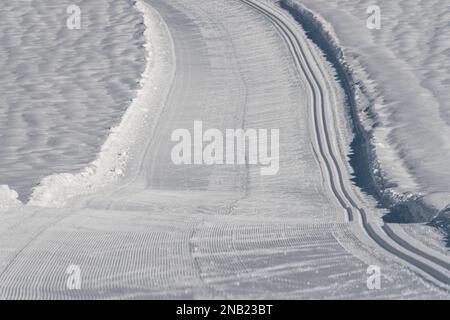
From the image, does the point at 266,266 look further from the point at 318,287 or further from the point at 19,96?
the point at 19,96

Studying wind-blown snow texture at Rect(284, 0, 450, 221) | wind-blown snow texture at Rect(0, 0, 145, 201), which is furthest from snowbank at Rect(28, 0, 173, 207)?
wind-blown snow texture at Rect(284, 0, 450, 221)

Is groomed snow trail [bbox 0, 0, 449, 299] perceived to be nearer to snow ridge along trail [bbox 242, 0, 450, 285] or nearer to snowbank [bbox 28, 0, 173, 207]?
snow ridge along trail [bbox 242, 0, 450, 285]

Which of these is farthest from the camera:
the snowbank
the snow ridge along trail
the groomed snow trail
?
the snowbank

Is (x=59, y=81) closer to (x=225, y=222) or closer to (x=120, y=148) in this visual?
(x=120, y=148)

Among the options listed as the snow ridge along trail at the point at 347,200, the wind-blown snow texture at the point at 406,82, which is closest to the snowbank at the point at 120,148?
the snow ridge along trail at the point at 347,200

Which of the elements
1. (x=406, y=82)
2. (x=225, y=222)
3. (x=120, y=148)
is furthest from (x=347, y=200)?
(x=406, y=82)
